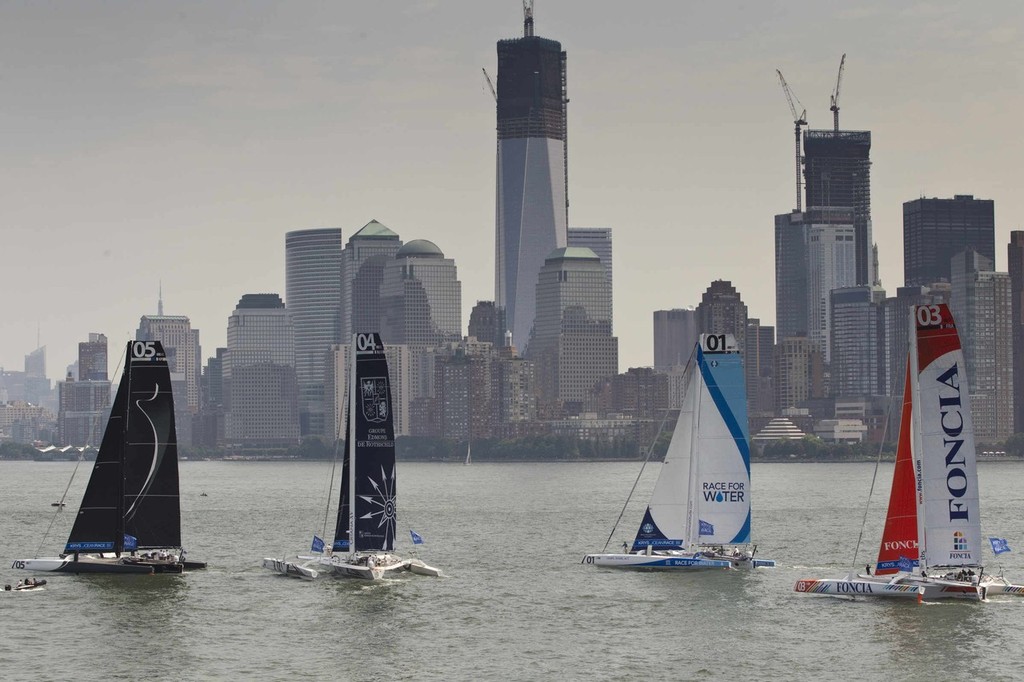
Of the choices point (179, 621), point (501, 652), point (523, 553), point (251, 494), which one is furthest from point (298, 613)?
point (251, 494)

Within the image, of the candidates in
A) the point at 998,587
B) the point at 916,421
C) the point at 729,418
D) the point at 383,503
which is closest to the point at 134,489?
the point at 383,503

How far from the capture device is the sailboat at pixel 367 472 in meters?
73.1

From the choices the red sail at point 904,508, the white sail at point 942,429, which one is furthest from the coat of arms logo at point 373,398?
the white sail at point 942,429

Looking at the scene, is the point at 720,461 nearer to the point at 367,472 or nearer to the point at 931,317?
the point at 367,472

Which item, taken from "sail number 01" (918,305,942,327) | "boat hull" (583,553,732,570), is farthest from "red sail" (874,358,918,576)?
"boat hull" (583,553,732,570)

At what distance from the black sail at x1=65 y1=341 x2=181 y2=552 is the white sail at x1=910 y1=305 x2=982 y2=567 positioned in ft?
96.7

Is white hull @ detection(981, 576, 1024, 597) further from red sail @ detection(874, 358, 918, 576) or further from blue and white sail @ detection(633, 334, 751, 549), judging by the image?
blue and white sail @ detection(633, 334, 751, 549)

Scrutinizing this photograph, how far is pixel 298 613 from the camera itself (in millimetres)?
66250

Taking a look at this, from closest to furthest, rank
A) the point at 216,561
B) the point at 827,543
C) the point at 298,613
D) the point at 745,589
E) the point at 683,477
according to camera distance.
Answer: the point at 298,613
the point at 745,589
the point at 683,477
the point at 216,561
the point at 827,543

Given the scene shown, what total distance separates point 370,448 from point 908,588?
2164cm

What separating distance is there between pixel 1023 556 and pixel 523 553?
2468cm

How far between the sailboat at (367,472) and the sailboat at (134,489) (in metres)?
6.65

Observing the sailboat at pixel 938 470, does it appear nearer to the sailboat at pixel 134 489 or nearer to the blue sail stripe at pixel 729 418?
the blue sail stripe at pixel 729 418

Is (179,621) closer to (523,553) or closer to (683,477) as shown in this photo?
(683,477)
